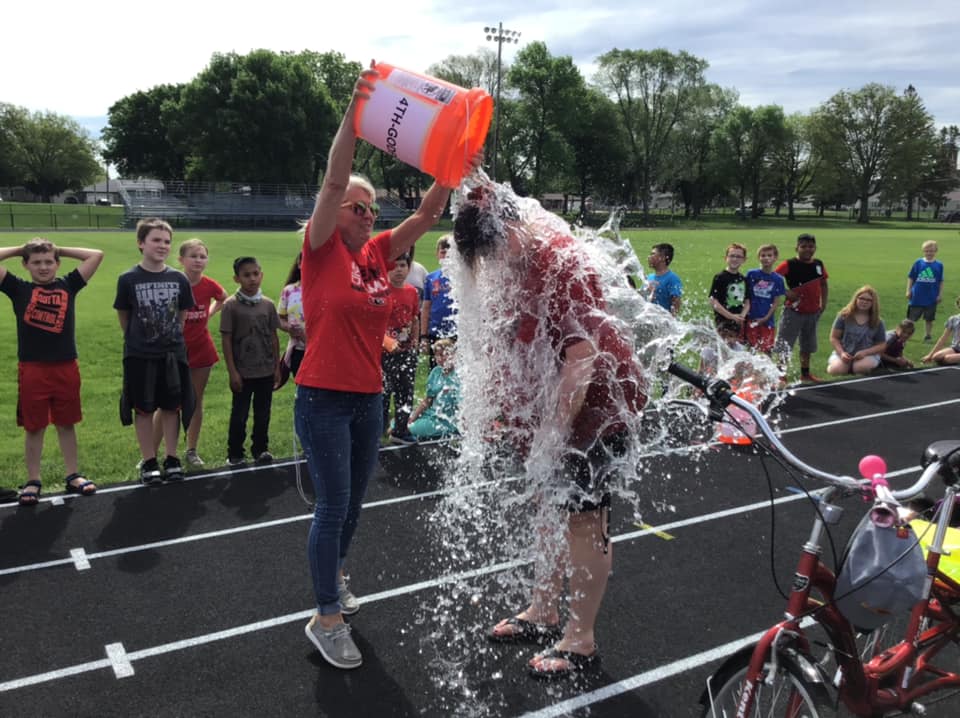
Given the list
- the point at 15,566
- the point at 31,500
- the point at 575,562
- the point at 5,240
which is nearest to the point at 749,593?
the point at 575,562

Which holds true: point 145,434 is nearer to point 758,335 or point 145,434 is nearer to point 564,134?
point 758,335

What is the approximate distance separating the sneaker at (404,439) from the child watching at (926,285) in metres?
10.7

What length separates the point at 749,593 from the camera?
4262mm

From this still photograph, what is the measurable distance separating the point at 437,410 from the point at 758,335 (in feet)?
15.4

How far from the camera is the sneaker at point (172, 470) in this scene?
6020 millimetres

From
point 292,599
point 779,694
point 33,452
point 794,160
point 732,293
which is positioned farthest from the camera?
point 794,160

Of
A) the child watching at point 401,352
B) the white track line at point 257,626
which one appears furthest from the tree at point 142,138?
the white track line at point 257,626

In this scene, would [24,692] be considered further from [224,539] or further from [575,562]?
[575,562]

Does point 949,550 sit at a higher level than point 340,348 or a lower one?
lower

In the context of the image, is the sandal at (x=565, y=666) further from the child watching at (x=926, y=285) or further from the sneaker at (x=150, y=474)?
the child watching at (x=926, y=285)

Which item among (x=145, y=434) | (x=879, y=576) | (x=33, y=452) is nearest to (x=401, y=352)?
(x=145, y=434)

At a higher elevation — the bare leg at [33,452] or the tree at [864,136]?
the tree at [864,136]

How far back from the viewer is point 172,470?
6016 millimetres

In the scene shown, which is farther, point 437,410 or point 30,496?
point 437,410
